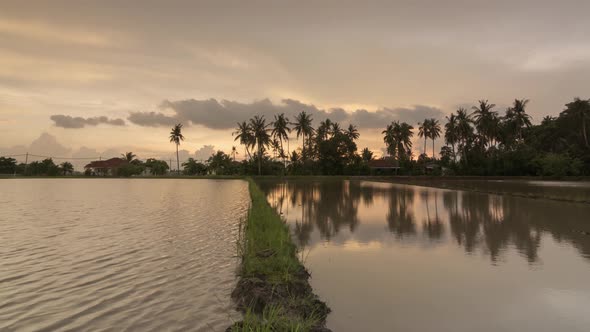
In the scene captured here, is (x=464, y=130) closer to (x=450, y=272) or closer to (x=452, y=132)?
(x=452, y=132)

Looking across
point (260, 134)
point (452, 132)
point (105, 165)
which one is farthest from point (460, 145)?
point (105, 165)

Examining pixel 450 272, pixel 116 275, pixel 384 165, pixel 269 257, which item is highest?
pixel 384 165

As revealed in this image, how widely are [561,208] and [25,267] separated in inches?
941

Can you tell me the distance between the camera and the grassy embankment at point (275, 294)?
15.3 ft

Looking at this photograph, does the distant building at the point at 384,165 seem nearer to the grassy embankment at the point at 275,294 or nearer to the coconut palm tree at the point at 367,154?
the coconut palm tree at the point at 367,154

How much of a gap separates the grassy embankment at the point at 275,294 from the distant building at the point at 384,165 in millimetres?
75698

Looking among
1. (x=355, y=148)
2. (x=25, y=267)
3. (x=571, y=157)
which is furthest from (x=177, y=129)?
(x=25, y=267)

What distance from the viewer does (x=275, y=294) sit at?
608cm

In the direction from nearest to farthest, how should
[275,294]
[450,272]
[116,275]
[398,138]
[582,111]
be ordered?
[275,294], [116,275], [450,272], [582,111], [398,138]

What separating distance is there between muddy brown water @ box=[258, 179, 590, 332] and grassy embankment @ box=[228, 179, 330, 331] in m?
0.45

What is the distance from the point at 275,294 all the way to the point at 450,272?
171 inches

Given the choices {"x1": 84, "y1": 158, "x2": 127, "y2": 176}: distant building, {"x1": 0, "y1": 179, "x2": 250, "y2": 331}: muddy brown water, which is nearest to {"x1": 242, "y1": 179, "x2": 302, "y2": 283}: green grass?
{"x1": 0, "y1": 179, "x2": 250, "y2": 331}: muddy brown water

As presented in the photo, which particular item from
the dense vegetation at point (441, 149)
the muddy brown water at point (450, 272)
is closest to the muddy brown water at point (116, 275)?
the muddy brown water at point (450, 272)

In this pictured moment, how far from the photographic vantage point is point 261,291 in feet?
19.7
